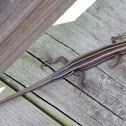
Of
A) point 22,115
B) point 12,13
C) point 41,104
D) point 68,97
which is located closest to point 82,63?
point 68,97

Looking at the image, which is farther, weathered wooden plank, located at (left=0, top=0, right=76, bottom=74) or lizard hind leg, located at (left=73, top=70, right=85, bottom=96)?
lizard hind leg, located at (left=73, top=70, right=85, bottom=96)

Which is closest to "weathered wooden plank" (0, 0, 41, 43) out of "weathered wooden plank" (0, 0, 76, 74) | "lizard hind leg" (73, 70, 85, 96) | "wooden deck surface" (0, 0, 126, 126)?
"weathered wooden plank" (0, 0, 76, 74)

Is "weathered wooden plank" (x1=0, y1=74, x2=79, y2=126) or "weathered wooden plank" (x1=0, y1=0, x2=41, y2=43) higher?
"weathered wooden plank" (x1=0, y1=0, x2=41, y2=43)

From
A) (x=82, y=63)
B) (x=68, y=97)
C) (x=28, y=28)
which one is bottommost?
(x=68, y=97)

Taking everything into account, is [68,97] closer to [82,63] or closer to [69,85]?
[69,85]

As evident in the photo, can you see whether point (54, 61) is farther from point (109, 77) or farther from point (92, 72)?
point (109, 77)

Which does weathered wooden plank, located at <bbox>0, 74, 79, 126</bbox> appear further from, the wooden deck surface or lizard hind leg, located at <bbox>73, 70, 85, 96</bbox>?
lizard hind leg, located at <bbox>73, 70, 85, 96</bbox>

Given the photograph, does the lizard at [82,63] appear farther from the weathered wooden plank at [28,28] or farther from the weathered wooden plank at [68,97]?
the weathered wooden plank at [28,28]
